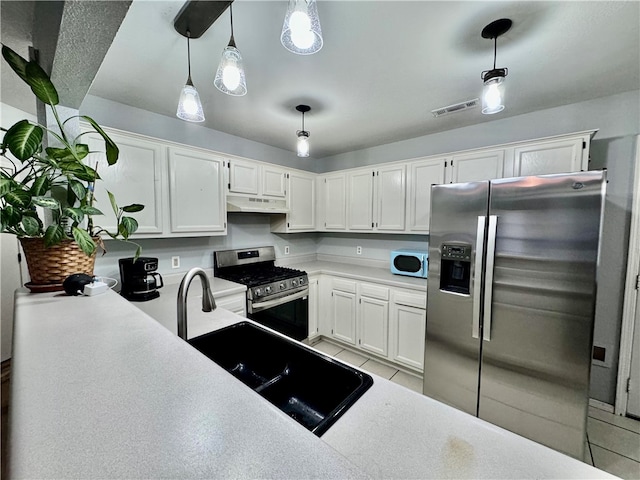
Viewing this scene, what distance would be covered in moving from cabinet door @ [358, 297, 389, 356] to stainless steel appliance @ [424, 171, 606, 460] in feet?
2.13

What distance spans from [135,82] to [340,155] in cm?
244

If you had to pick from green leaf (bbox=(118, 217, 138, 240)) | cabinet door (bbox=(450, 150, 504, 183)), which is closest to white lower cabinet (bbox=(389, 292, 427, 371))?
cabinet door (bbox=(450, 150, 504, 183))

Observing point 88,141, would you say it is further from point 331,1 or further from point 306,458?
point 306,458

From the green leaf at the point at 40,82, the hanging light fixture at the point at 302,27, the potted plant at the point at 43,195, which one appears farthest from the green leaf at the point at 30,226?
the hanging light fixture at the point at 302,27

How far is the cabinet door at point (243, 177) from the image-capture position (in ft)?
8.42

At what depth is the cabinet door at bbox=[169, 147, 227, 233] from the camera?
2.20 metres

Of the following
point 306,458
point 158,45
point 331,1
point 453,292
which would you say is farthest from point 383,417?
point 158,45

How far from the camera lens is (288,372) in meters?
1.18

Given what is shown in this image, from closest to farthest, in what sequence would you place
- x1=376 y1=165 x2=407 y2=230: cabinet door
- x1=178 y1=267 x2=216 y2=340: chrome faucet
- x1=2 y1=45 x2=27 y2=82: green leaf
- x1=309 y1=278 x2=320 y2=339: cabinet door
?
x1=2 y1=45 x2=27 y2=82: green leaf
x1=178 y1=267 x2=216 y2=340: chrome faucet
x1=376 y1=165 x2=407 y2=230: cabinet door
x1=309 y1=278 x2=320 y2=339: cabinet door

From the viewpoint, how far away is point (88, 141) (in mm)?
1753

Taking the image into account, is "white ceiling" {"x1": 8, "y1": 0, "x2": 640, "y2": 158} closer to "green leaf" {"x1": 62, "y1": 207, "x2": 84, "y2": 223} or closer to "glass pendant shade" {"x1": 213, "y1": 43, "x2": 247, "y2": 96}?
"glass pendant shade" {"x1": 213, "y1": 43, "x2": 247, "y2": 96}

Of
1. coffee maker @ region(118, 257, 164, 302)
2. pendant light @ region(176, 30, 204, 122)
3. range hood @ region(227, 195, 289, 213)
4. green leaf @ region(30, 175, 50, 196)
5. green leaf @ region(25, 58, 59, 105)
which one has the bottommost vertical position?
coffee maker @ region(118, 257, 164, 302)

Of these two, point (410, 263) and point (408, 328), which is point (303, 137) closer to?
point (410, 263)

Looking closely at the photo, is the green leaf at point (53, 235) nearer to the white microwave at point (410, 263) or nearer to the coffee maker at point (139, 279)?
the coffee maker at point (139, 279)
